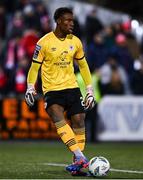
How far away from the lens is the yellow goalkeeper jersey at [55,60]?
11.5 m

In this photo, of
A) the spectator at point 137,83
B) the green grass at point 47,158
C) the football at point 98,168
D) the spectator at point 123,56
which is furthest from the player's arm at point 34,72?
the spectator at point 123,56

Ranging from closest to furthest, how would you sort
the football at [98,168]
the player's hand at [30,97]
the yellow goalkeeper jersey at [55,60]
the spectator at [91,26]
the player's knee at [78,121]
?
the football at [98,168], the player's hand at [30,97], the yellow goalkeeper jersey at [55,60], the player's knee at [78,121], the spectator at [91,26]

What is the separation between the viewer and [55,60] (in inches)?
454

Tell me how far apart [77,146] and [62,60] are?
1281 mm

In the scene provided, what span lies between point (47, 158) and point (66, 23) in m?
4.38

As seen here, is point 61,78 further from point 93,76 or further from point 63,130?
point 93,76

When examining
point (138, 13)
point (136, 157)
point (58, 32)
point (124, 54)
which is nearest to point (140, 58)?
point (124, 54)

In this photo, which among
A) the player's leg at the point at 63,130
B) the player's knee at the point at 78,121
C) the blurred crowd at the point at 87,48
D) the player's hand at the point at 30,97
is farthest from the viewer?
the blurred crowd at the point at 87,48

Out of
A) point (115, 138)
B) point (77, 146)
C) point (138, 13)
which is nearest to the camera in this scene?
point (77, 146)

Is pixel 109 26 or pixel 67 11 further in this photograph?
pixel 109 26

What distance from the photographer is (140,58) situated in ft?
81.1

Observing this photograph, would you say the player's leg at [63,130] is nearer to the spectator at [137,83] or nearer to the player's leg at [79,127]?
the player's leg at [79,127]

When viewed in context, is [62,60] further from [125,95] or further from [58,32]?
[125,95]

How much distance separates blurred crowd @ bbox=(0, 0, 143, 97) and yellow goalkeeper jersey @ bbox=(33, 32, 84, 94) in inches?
394
